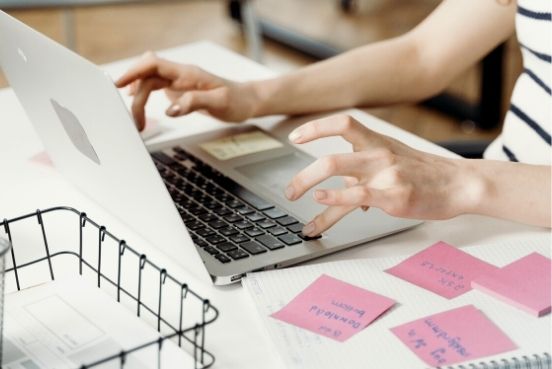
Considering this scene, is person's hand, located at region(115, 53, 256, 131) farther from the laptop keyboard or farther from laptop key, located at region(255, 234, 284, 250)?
laptop key, located at region(255, 234, 284, 250)

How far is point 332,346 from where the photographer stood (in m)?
0.82

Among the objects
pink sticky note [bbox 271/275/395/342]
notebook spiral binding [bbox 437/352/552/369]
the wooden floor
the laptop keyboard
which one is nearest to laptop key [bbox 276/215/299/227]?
the laptop keyboard

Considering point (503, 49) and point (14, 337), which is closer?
point (14, 337)

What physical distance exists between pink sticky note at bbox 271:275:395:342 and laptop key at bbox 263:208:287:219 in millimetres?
124

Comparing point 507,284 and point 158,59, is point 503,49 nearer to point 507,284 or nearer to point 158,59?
point 158,59

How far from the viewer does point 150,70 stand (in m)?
1.26

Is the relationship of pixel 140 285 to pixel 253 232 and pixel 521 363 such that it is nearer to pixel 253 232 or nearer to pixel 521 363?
pixel 253 232

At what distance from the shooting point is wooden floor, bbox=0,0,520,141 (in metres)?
3.43

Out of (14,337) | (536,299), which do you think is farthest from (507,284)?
(14,337)

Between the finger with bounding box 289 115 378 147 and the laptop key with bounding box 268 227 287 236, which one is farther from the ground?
the finger with bounding box 289 115 378 147

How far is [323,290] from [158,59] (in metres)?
0.49

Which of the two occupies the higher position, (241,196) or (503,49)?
(241,196)

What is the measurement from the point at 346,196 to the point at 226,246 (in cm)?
13

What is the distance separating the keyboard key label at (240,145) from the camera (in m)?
1.20
